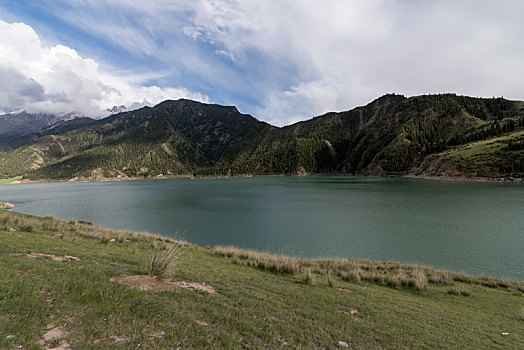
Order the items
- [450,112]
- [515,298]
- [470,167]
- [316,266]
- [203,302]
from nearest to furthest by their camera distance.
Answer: [203,302], [515,298], [316,266], [470,167], [450,112]

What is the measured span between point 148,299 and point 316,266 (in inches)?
405

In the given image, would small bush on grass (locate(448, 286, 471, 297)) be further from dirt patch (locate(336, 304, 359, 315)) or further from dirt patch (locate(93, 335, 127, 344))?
dirt patch (locate(93, 335, 127, 344))

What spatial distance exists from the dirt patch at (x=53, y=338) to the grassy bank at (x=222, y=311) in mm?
13

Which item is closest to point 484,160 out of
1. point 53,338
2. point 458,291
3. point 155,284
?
point 458,291

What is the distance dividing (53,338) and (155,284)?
3270 millimetres

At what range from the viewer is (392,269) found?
13719 mm

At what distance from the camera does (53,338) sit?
351cm

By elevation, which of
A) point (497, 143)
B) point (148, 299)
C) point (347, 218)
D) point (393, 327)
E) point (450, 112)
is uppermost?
point (450, 112)

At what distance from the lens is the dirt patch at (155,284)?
634 centimetres

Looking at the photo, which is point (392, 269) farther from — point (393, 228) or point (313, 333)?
point (393, 228)

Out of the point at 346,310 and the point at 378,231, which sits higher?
the point at 346,310

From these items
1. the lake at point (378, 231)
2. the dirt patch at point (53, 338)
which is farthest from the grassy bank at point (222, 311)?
the lake at point (378, 231)

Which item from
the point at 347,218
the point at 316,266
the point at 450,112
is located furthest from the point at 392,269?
the point at 450,112

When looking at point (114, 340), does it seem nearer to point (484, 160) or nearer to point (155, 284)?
point (155, 284)
